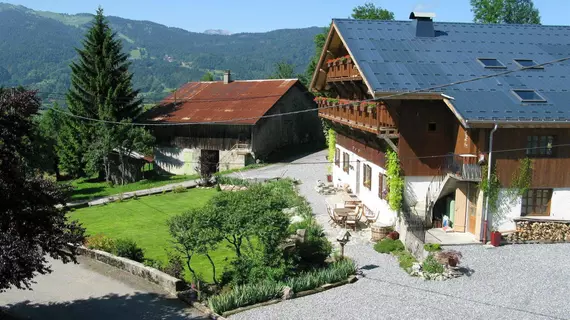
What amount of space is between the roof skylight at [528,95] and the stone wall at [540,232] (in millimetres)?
4552

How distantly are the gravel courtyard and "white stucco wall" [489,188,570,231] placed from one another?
0.98m

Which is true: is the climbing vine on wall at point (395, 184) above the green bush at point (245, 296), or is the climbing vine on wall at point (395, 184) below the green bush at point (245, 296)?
above

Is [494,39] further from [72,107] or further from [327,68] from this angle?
[72,107]

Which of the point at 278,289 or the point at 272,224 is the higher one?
the point at 272,224

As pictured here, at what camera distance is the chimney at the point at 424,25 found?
2436 centimetres

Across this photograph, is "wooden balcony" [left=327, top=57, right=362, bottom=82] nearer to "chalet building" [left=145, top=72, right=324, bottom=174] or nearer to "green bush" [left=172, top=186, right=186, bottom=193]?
"chalet building" [left=145, top=72, right=324, bottom=174]

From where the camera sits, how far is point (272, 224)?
16.0m

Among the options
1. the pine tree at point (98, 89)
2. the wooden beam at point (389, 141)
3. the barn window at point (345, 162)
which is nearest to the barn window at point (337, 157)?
the barn window at point (345, 162)

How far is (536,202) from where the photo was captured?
20016mm

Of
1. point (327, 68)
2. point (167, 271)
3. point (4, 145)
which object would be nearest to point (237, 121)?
point (327, 68)

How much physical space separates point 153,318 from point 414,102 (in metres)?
12.5

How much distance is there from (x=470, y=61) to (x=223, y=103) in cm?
2573

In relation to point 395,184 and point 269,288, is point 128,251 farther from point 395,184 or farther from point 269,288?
point 395,184

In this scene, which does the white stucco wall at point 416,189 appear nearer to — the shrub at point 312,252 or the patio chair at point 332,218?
the patio chair at point 332,218
